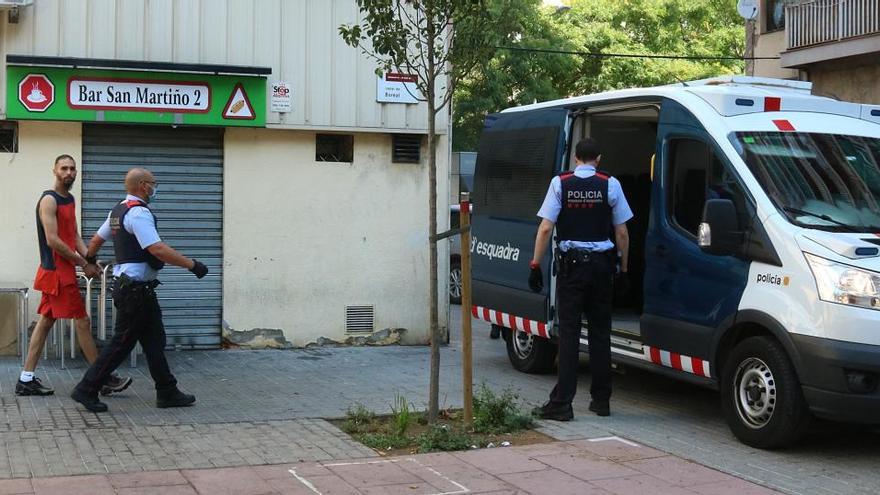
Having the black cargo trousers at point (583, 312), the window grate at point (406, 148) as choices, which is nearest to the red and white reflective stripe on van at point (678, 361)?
the black cargo trousers at point (583, 312)

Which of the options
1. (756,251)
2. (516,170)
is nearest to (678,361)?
(756,251)

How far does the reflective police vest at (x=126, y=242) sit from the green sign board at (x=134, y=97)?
2.97 meters

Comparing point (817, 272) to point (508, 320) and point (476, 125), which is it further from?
point (476, 125)

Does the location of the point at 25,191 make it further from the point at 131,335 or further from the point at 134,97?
the point at 131,335

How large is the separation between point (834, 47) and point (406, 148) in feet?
36.7

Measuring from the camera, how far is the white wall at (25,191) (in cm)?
1045

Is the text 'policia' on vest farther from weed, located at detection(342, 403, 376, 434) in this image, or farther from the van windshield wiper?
the van windshield wiper

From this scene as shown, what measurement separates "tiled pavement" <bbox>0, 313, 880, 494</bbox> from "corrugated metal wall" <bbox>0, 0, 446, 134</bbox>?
277cm

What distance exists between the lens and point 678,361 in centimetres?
778

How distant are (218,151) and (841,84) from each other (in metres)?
13.5

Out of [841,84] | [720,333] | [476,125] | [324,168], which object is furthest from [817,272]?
[476,125]

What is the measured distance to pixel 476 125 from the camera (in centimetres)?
2731

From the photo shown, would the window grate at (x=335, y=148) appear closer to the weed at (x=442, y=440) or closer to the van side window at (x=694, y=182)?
the van side window at (x=694, y=182)

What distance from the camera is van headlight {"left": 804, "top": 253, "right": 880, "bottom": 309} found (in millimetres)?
6340
